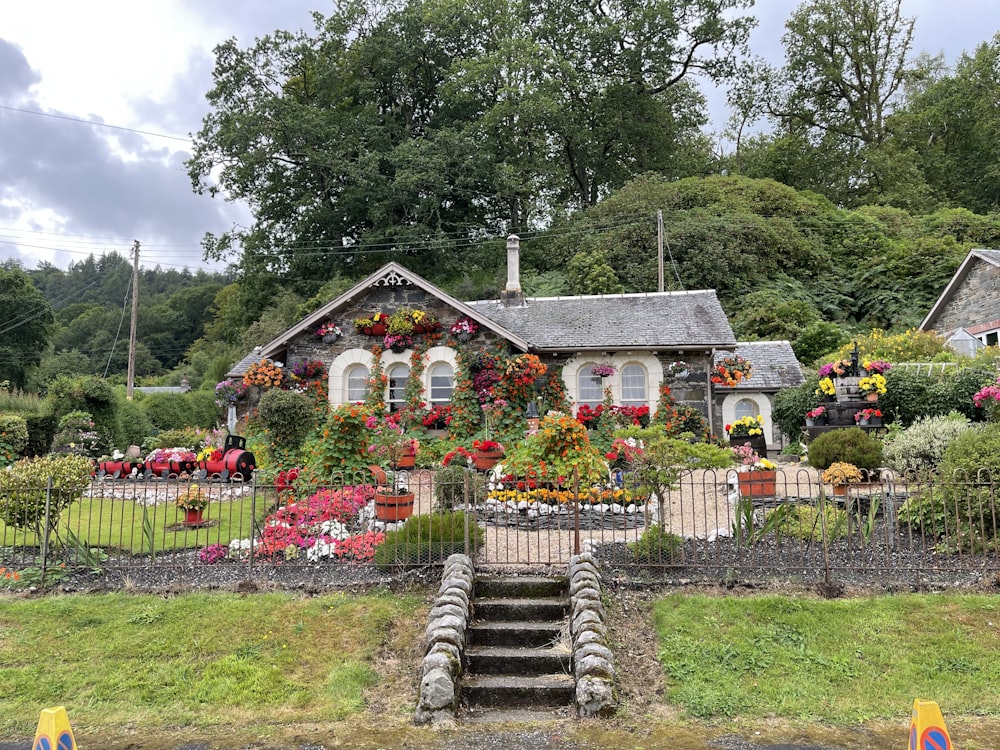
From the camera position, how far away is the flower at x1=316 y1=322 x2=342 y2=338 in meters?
17.8

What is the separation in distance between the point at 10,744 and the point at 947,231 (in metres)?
36.4

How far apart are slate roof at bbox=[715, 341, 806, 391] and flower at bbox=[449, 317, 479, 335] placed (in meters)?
7.24

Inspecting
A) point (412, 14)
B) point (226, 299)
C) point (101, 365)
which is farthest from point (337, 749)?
point (101, 365)

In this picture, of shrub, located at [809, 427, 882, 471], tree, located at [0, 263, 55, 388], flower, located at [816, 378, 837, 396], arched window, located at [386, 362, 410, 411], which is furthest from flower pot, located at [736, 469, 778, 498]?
tree, located at [0, 263, 55, 388]

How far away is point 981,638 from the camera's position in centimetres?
694

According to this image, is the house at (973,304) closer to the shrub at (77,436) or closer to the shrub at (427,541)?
the shrub at (427,541)

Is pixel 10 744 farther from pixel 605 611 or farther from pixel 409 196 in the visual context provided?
pixel 409 196

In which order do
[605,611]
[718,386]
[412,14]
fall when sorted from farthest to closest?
[412,14] → [718,386] → [605,611]

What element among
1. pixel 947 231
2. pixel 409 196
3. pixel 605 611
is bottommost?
pixel 605 611

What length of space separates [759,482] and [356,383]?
33.8 ft

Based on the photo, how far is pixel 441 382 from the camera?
1759 cm

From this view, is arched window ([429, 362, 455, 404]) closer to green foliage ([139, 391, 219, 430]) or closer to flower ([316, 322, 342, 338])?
flower ([316, 322, 342, 338])

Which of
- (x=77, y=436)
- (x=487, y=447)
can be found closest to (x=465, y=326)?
(x=487, y=447)

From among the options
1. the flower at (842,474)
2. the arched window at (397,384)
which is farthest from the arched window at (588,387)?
the flower at (842,474)
